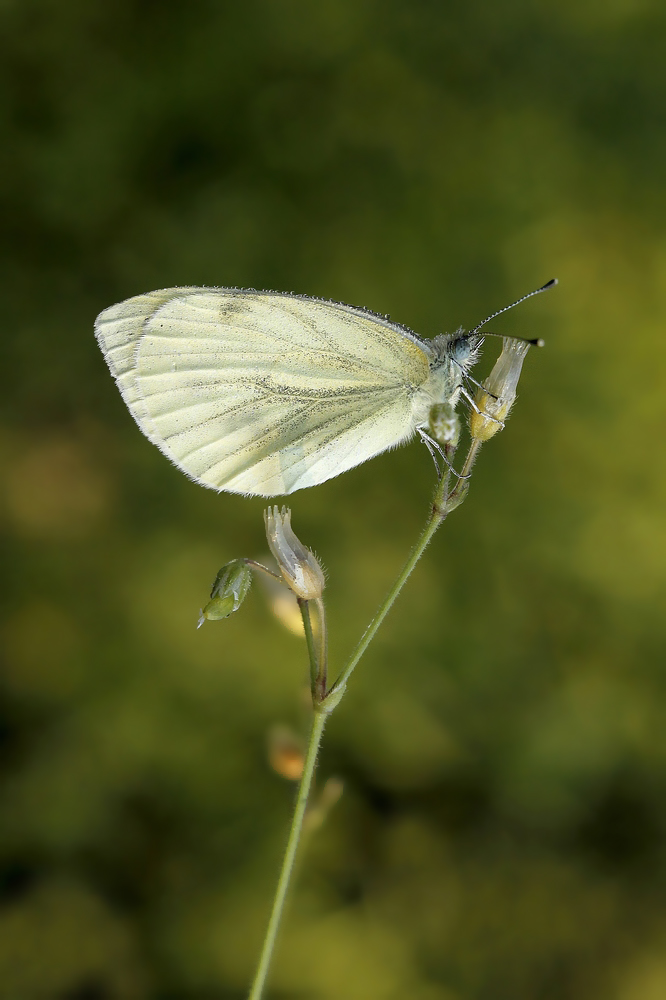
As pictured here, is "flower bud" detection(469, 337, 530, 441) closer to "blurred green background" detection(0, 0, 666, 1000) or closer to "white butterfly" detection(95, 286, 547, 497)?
"white butterfly" detection(95, 286, 547, 497)

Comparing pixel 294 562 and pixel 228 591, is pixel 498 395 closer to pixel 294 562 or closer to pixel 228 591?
pixel 294 562

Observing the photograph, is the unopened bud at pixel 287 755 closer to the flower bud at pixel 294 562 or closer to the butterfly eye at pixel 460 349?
the flower bud at pixel 294 562

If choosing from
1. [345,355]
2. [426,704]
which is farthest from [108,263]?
[426,704]

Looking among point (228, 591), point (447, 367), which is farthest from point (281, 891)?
point (447, 367)

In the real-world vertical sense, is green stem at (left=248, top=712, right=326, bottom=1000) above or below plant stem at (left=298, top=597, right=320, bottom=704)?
below

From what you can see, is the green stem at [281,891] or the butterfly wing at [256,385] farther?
the butterfly wing at [256,385]

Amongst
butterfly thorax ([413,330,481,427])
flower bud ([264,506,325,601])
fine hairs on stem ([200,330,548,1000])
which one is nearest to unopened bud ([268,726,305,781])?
fine hairs on stem ([200,330,548,1000])

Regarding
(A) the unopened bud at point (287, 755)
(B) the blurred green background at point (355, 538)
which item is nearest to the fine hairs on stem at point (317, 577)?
(A) the unopened bud at point (287, 755)
